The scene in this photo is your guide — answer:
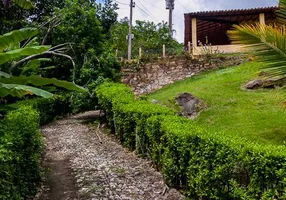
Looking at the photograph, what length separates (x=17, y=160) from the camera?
4.89m

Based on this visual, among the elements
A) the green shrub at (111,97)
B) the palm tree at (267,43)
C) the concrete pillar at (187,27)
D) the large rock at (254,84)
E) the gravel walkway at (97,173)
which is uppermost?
the concrete pillar at (187,27)

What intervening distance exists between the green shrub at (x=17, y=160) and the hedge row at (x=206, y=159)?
2.33 metres

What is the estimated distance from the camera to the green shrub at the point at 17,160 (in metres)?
4.22

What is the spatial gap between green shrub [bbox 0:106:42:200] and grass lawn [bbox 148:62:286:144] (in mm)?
3964

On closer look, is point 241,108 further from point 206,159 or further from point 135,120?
point 206,159

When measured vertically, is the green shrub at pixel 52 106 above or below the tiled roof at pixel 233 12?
below

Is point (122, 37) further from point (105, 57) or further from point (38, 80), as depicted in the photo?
point (38, 80)

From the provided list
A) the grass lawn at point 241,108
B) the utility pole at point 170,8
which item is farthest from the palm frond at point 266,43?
the utility pole at point 170,8

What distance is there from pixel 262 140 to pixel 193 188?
3.62m

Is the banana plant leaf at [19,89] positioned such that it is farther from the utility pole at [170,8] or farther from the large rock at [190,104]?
the utility pole at [170,8]

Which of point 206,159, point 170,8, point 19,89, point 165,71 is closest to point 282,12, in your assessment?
point 206,159

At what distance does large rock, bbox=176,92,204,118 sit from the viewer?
1193 cm

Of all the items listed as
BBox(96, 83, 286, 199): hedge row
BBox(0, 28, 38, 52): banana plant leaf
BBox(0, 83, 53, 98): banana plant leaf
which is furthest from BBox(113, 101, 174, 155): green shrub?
BBox(0, 28, 38, 52): banana plant leaf

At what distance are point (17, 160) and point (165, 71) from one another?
15.6 metres
